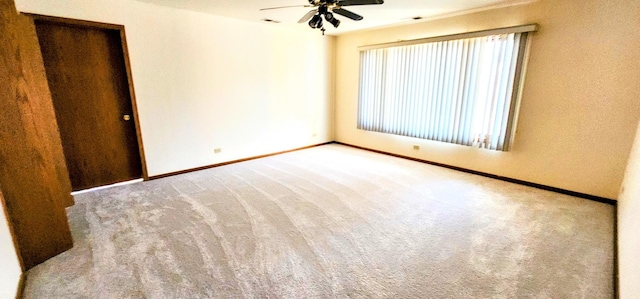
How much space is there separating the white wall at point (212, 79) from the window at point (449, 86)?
1.32m

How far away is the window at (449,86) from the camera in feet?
11.9

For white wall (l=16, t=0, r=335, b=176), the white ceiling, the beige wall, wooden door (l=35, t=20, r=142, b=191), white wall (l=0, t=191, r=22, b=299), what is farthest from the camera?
white wall (l=16, t=0, r=335, b=176)

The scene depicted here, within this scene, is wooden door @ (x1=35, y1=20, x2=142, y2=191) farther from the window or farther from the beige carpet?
the window

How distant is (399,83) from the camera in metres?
4.91

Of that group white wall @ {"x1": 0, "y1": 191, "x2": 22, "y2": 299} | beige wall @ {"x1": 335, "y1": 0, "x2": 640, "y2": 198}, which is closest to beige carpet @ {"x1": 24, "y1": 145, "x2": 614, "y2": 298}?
white wall @ {"x1": 0, "y1": 191, "x2": 22, "y2": 299}

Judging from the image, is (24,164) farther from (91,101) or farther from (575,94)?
(575,94)

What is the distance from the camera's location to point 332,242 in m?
2.36

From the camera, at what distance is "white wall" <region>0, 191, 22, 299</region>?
1.57 m

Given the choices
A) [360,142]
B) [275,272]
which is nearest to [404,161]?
[360,142]

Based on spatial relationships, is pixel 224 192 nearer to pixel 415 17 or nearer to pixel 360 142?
pixel 360 142

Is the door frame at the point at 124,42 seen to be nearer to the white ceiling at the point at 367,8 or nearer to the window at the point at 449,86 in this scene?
the white ceiling at the point at 367,8

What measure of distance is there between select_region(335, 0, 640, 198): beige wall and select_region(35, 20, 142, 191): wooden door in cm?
488

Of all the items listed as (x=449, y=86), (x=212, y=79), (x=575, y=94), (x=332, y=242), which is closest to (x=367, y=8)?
(x=449, y=86)

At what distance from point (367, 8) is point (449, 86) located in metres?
1.77
